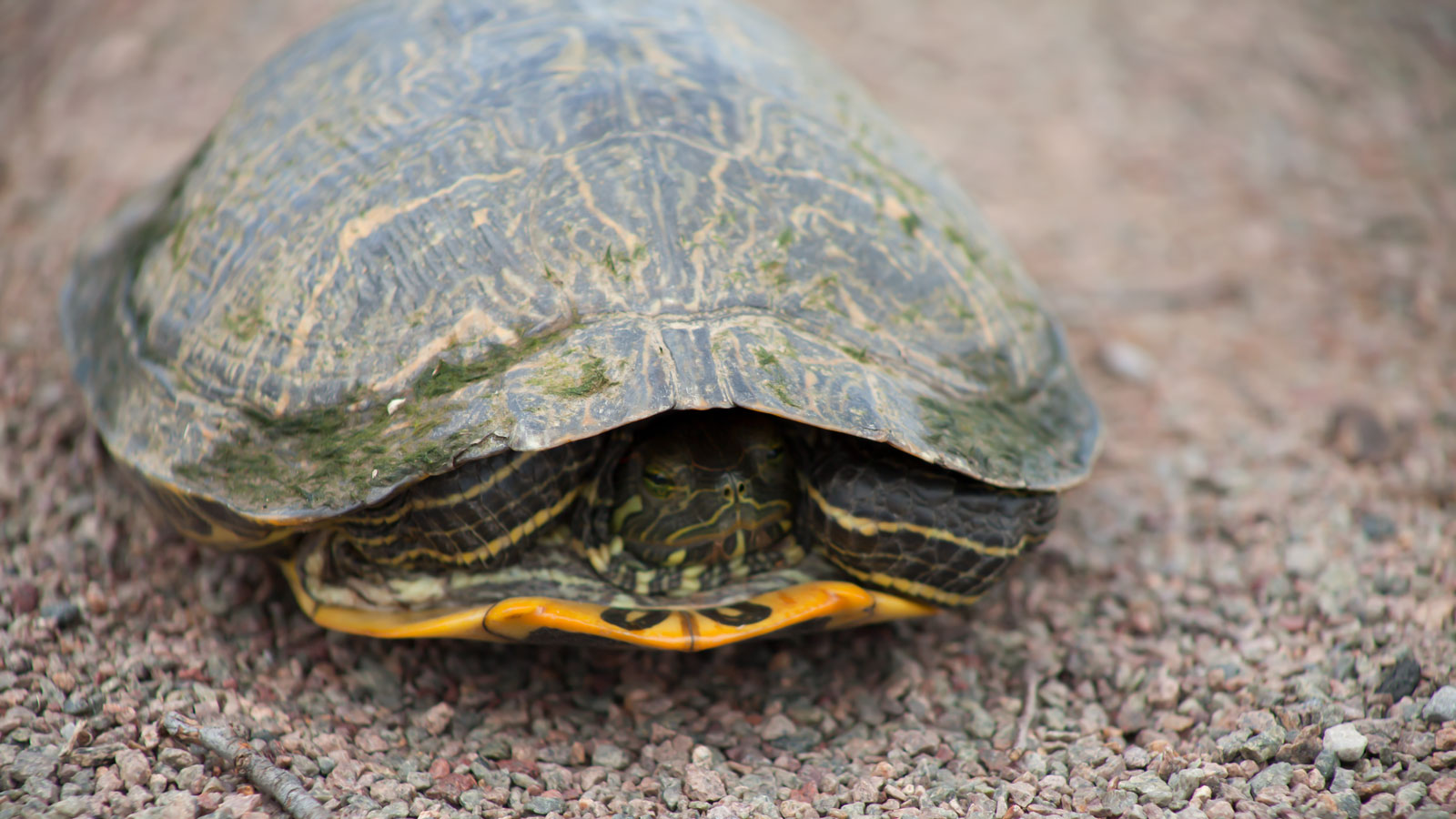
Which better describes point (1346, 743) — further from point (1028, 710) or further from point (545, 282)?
point (545, 282)

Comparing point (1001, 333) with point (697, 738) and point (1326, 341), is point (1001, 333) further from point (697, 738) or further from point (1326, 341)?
point (1326, 341)

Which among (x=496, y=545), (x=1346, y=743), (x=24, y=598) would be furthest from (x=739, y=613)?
(x=24, y=598)

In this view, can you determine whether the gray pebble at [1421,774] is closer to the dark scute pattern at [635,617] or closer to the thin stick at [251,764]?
the dark scute pattern at [635,617]

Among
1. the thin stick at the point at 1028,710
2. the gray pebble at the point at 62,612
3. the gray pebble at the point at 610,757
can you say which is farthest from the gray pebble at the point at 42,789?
the thin stick at the point at 1028,710

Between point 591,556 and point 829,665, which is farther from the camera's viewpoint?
point 829,665

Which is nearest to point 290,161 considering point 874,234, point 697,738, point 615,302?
point 615,302
